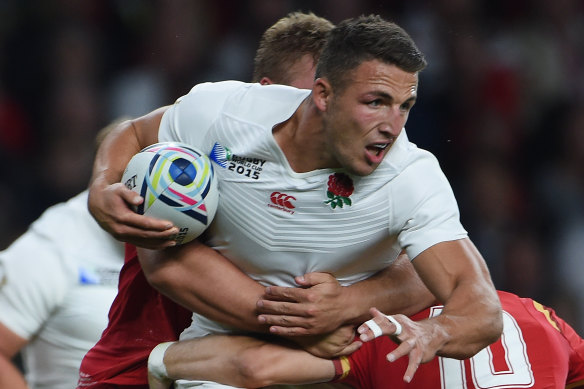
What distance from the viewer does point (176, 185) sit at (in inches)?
121

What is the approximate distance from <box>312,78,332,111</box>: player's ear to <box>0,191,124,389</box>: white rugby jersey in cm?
180

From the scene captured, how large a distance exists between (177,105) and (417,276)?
40.7 inches

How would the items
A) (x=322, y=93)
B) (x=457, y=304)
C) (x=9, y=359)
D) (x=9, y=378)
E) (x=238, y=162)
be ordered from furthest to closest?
(x=9, y=359)
(x=9, y=378)
(x=238, y=162)
(x=322, y=93)
(x=457, y=304)

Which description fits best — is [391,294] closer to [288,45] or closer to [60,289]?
[288,45]

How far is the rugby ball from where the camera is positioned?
3.07 meters

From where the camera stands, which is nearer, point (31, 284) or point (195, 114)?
point (195, 114)

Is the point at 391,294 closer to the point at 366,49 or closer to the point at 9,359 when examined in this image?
the point at 366,49

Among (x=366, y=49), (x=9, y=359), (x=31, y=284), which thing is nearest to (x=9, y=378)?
(x=9, y=359)

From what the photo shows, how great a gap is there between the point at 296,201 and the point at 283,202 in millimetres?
45

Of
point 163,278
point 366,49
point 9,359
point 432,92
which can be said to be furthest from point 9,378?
point 432,92

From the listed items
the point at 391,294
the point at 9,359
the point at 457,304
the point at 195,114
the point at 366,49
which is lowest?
the point at 9,359

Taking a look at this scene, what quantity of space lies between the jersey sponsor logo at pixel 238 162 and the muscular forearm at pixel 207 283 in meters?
0.29

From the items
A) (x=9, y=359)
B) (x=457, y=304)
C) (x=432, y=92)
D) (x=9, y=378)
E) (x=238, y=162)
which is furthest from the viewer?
(x=432, y=92)

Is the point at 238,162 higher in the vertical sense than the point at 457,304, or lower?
higher
